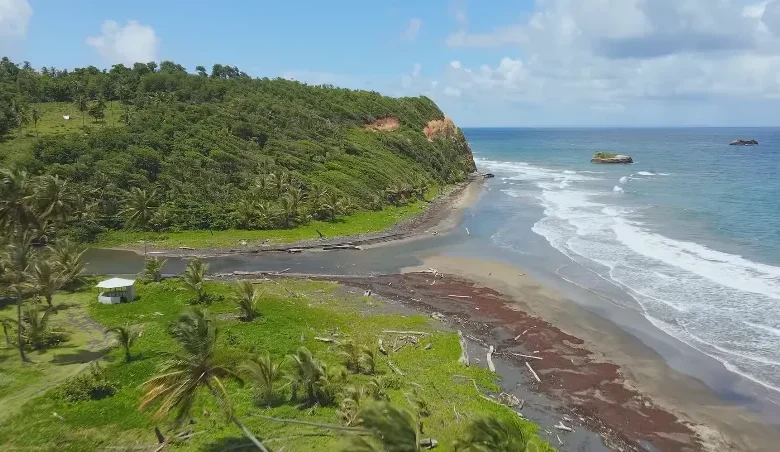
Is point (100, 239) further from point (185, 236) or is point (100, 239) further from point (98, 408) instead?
point (98, 408)

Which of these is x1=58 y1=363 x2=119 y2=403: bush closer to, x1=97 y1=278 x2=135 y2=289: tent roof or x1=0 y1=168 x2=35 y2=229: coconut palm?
x1=0 y1=168 x2=35 y2=229: coconut palm

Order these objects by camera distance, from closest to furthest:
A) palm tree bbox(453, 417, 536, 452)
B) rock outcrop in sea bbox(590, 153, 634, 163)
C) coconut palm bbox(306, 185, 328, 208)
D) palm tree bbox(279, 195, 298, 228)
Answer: palm tree bbox(453, 417, 536, 452), palm tree bbox(279, 195, 298, 228), coconut palm bbox(306, 185, 328, 208), rock outcrop in sea bbox(590, 153, 634, 163)

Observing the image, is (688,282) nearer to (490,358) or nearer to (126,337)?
(490,358)

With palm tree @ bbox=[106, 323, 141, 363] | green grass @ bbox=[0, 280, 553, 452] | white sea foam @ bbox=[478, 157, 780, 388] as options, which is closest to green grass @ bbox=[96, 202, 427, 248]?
green grass @ bbox=[0, 280, 553, 452]

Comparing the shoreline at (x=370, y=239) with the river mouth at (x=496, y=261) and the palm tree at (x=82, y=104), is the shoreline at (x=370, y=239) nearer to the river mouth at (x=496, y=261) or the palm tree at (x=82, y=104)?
the river mouth at (x=496, y=261)

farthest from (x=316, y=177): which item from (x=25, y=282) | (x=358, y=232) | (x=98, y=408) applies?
(x=98, y=408)

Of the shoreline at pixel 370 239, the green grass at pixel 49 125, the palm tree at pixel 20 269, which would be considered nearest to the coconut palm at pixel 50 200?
the palm tree at pixel 20 269
